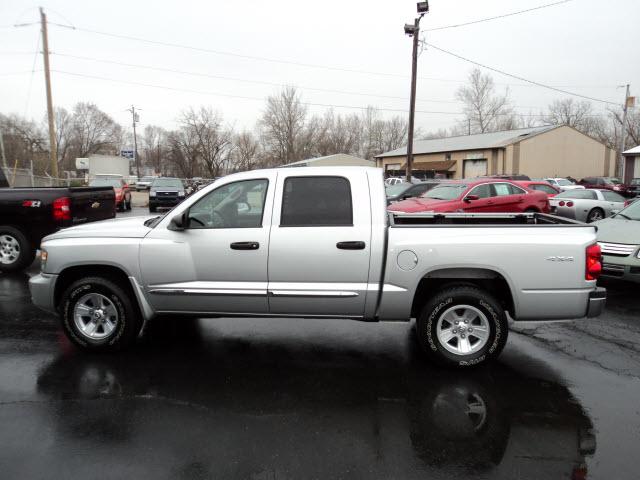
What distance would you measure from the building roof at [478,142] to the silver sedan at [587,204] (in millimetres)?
27545

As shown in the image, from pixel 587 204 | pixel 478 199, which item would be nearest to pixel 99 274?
pixel 478 199

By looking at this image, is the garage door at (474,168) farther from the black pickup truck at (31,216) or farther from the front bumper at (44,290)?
the front bumper at (44,290)

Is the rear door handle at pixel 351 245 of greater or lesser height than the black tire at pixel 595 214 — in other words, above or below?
above

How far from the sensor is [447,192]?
47.6ft

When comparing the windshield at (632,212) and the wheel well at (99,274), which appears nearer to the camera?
the wheel well at (99,274)

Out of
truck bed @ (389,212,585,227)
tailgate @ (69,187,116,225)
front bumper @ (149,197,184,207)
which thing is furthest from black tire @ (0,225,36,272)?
front bumper @ (149,197,184,207)

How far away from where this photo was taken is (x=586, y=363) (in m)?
4.80

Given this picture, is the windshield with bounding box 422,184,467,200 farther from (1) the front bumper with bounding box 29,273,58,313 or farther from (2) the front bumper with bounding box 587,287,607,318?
(1) the front bumper with bounding box 29,273,58,313

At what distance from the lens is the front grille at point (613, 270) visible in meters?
7.12

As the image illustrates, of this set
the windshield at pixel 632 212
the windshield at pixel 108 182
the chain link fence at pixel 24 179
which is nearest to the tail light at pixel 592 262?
the windshield at pixel 632 212

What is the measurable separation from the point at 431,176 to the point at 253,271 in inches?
1998

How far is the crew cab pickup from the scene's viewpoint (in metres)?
8.59

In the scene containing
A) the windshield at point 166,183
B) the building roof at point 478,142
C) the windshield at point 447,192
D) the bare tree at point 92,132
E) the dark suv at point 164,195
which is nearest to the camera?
the windshield at point 447,192

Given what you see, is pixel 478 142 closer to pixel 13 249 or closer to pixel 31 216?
pixel 31 216
